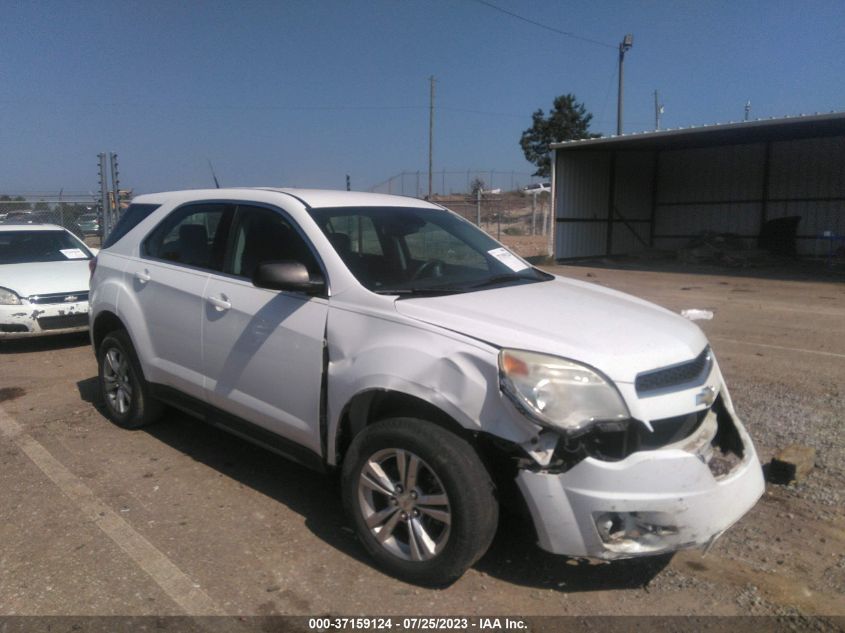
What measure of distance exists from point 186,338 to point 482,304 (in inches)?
84.8

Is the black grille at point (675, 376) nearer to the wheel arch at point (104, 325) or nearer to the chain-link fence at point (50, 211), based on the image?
the wheel arch at point (104, 325)

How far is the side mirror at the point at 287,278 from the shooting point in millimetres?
3793

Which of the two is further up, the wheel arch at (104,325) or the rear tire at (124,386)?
the wheel arch at (104,325)

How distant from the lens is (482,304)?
3.59 m

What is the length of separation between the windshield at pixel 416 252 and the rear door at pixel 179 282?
→ 0.93m

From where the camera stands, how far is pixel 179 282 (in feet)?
15.9

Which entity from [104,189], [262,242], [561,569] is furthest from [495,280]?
[104,189]

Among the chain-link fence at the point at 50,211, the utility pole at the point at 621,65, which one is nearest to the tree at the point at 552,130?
the utility pole at the point at 621,65

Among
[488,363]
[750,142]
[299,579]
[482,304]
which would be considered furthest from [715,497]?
[750,142]

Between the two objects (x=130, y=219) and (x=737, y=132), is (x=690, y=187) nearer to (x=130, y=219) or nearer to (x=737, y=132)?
(x=737, y=132)

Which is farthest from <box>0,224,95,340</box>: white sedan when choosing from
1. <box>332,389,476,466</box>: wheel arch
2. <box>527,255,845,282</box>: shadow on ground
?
<box>527,255,845,282</box>: shadow on ground

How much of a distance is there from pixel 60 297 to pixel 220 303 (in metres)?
5.12

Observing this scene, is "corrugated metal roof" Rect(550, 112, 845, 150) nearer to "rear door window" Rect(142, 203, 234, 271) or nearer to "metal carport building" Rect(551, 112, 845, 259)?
"metal carport building" Rect(551, 112, 845, 259)

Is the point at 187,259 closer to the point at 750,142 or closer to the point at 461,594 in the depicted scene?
the point at 461,594
